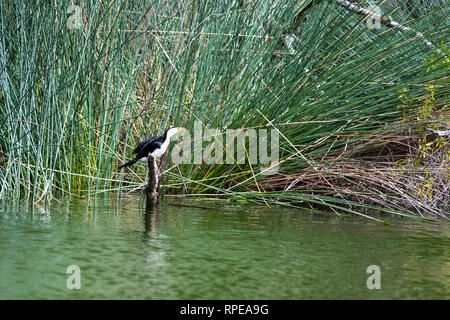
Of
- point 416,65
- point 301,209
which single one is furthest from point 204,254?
point 416,65

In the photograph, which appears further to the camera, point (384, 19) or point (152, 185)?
point (384, 19)

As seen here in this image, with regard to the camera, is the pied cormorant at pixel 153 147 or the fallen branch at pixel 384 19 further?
the fallen branch at pixel 384 19

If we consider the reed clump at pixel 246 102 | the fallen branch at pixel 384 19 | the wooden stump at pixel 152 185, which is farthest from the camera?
the fallen branch at pixel 384 19

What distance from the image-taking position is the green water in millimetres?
1798

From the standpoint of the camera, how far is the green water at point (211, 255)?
5.90ft

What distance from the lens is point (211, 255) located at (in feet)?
7.23

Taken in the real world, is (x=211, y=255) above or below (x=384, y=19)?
below

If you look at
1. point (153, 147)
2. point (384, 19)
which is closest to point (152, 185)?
point (153, 147)

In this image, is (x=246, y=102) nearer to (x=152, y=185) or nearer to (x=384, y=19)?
(x=152, y=185)

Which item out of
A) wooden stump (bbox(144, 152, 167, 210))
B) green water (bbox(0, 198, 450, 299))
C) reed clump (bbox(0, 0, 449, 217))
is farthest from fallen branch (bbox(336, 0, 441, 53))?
wooden stump (bbox(144, 152, 167, 210))

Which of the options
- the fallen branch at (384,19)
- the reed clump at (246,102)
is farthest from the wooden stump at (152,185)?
the fallen branch at (384,19)

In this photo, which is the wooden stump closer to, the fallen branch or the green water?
the green water

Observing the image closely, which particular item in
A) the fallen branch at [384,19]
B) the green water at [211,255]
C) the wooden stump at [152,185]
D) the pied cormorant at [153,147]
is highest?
the fallen branch at [384,19]

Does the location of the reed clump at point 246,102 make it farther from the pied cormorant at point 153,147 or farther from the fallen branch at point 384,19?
the pied cormorant at point 153,147
